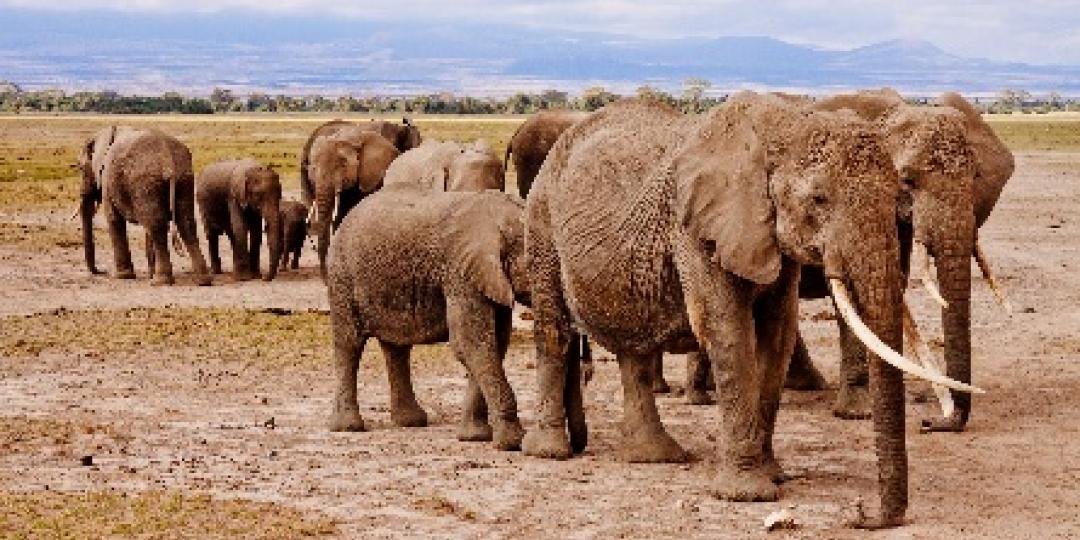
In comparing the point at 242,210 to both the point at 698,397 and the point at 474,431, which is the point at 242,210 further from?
the point at 474,431

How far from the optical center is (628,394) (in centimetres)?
1186

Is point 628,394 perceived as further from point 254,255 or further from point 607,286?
point 254,255

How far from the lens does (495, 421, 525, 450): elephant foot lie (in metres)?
12.4

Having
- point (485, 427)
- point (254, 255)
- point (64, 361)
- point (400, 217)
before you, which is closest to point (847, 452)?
point (485, 427)

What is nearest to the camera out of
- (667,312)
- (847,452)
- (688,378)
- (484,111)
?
(667,312)

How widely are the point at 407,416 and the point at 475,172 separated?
6.52m

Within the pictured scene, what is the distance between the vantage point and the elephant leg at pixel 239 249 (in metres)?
24.3

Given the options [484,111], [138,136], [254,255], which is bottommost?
[484,111]

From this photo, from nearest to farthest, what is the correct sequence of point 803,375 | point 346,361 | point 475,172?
point 346,361, point 803,375, point 475,172

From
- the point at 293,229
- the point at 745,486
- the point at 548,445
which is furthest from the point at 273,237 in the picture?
the point at 745,486

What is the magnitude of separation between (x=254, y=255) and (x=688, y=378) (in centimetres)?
1161

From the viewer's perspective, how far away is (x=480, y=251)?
12.3 metres

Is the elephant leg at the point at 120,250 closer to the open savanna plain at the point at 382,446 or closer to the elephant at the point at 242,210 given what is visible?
the elephant at the point at 242,210

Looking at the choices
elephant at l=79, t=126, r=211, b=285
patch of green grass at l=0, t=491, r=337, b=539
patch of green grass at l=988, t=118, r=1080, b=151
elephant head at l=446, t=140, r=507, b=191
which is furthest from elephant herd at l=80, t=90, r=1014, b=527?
patch of green grass at l=988, t=118, r=1080, b=151
